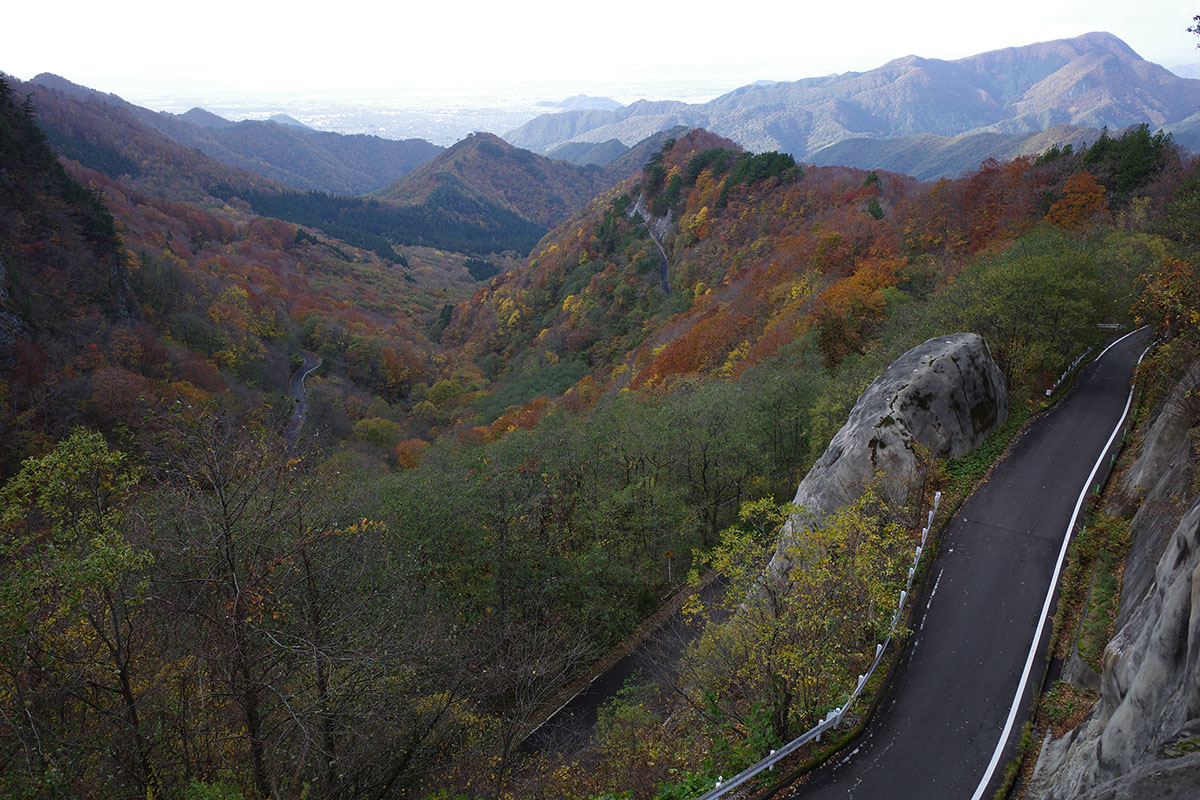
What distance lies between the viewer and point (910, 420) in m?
26.0

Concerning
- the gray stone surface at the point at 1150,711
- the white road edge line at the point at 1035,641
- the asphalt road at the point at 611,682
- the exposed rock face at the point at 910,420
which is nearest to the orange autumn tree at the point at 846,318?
the exposed rock face at the point at 910,420

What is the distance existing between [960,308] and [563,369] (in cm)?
6107

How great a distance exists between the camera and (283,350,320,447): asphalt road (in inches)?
3164

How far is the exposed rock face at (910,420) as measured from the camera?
24641mm

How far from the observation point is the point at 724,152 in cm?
12175

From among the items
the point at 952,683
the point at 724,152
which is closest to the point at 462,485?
the point at 952,683

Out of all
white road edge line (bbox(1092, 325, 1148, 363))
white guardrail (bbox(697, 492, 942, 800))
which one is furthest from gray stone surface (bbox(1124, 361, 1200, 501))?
white road edge line (bbox(1092, 325, 1148, 363))

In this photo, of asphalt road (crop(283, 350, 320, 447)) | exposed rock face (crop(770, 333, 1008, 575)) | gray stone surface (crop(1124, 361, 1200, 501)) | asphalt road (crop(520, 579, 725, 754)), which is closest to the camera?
gray stone surface (crop(1124, 361, 1200, 501))

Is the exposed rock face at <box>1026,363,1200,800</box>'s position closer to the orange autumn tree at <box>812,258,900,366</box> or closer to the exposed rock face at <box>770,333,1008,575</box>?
the exposed rock face at <box>770,333,1008,575</box>

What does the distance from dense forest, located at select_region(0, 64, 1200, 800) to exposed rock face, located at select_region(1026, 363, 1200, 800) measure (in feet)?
16.1

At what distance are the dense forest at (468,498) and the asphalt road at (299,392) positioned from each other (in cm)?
295

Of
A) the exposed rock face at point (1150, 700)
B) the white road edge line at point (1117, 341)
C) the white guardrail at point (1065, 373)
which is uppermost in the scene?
the white road edge line at point (1117, 341)

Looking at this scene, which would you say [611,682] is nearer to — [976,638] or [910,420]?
[976,638]

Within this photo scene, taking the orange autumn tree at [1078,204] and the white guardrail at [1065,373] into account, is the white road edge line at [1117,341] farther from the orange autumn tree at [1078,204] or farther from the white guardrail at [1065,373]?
the orange autumn tree at [1078,204]
